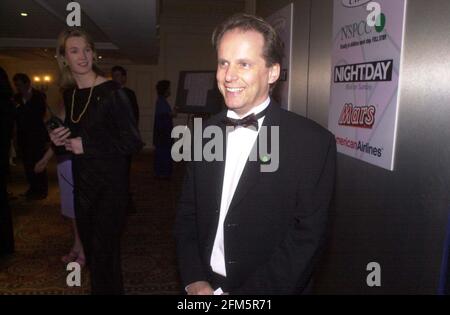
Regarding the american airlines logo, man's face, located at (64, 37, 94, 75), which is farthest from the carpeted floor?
the american airlines logo

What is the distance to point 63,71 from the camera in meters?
2.56

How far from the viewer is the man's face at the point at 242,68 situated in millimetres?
1367

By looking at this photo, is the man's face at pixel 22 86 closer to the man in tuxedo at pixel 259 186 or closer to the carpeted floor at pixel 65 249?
the carpeted floor at pixel 65 249

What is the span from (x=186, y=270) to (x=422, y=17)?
1.37 metres

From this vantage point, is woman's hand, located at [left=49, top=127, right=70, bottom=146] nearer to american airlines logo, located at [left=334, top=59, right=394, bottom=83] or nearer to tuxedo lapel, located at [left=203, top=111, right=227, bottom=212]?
tuxedo lapel, located at [left=203, top=111, right=227, bottom=212]

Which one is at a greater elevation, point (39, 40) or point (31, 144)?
point (39, 40)

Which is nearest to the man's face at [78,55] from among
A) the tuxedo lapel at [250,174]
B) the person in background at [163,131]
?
the tuxedo lapel at [250,174]

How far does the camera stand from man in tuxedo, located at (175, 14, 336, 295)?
1.34m

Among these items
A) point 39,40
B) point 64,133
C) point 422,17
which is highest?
point 39,40

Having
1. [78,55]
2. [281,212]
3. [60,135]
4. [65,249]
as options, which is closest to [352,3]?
[281,212]

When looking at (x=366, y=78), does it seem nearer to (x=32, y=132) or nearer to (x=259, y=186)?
(x=259, y=186)

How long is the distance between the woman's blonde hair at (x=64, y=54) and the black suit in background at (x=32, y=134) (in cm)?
380
